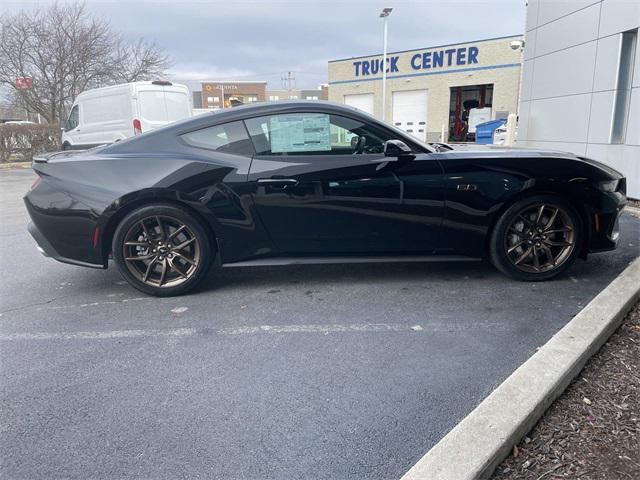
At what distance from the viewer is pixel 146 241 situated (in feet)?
12.6

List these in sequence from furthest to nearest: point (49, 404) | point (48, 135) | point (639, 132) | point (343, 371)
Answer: point (48, 135) < point (639, 132) < point (343, 371) < point (49, 404)

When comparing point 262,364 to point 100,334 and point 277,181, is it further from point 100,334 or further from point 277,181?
point 277,181

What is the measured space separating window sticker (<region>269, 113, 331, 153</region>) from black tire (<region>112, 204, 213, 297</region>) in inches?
36.1

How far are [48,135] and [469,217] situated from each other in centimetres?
1945

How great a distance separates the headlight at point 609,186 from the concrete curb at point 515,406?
4.04 feet

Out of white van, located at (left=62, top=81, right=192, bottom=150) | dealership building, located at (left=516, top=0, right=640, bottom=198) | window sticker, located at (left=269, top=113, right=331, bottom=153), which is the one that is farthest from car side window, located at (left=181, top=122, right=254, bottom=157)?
white van, located at (left=62, top=81, right=192, bottom=150)

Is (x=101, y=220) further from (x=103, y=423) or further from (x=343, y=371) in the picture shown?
(x=343, y=371)

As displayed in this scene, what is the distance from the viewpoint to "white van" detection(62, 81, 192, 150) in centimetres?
1305

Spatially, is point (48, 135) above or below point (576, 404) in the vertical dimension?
above

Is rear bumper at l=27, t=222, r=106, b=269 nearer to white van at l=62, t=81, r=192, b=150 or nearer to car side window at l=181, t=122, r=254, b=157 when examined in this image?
car side window at l=181, t=122, r=254, b=157

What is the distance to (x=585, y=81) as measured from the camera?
890 centimetres

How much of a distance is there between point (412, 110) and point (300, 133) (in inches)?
1051

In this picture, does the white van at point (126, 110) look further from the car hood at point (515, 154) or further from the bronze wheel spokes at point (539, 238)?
the bronze wheel spokes at point (539, 238)

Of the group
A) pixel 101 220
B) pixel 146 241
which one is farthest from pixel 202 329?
pixel 101 220
